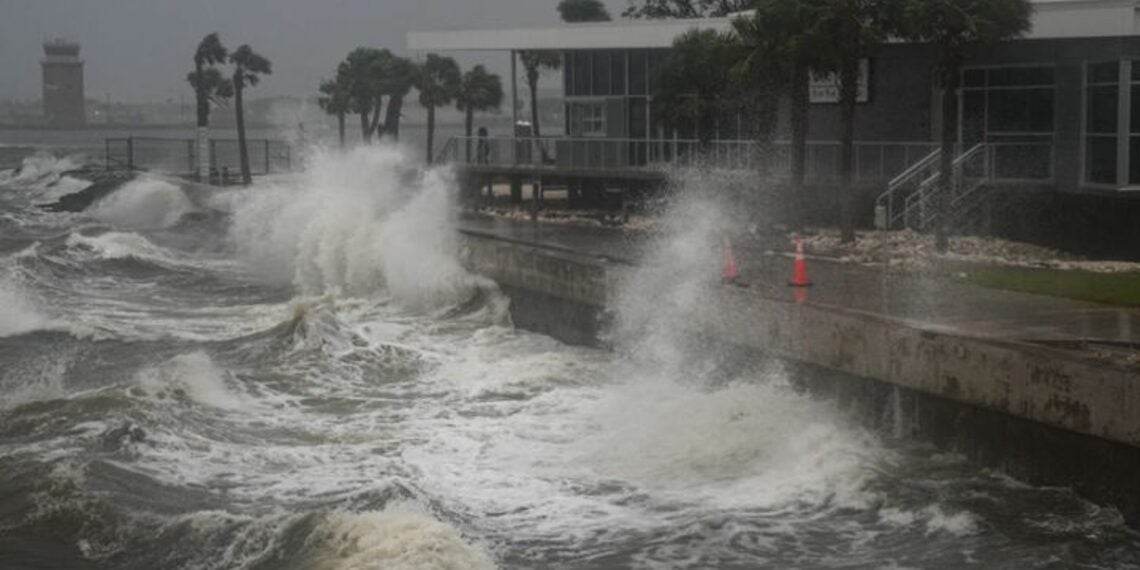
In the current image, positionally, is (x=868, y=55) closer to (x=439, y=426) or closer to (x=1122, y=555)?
(x=439, y=426)

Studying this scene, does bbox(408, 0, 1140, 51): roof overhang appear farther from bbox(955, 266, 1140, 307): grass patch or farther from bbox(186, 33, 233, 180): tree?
bbox(186, 33, 233, 180): tree

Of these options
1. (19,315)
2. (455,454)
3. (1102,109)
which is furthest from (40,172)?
(455,454)

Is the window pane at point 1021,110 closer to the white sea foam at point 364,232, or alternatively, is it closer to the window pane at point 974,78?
the window pane at point 974,78

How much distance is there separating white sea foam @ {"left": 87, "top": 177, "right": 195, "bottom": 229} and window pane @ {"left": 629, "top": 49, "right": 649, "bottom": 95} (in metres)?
20.2

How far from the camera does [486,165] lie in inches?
1577

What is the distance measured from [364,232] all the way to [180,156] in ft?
260

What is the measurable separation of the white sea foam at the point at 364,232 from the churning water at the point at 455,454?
17.8 inches

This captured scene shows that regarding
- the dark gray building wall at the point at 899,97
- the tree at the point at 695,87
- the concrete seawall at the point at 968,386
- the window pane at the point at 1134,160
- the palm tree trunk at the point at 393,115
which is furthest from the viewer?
the palm tree trunk at the point at 393,115

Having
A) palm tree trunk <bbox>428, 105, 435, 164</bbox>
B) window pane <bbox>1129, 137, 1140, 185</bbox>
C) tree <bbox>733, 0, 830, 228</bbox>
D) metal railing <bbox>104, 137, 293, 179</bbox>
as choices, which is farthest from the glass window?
metal railing <bbox>104, 137, 293, 179</bbox>

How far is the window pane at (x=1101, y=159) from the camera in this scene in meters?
25.5

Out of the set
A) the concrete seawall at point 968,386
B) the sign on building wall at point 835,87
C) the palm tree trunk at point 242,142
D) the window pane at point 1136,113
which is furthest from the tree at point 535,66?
the concrete seawall at point 968,386

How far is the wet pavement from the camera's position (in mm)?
16703

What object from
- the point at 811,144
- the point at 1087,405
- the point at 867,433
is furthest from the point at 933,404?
the point at 811,144

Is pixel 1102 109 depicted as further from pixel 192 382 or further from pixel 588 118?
pixel 588 118
